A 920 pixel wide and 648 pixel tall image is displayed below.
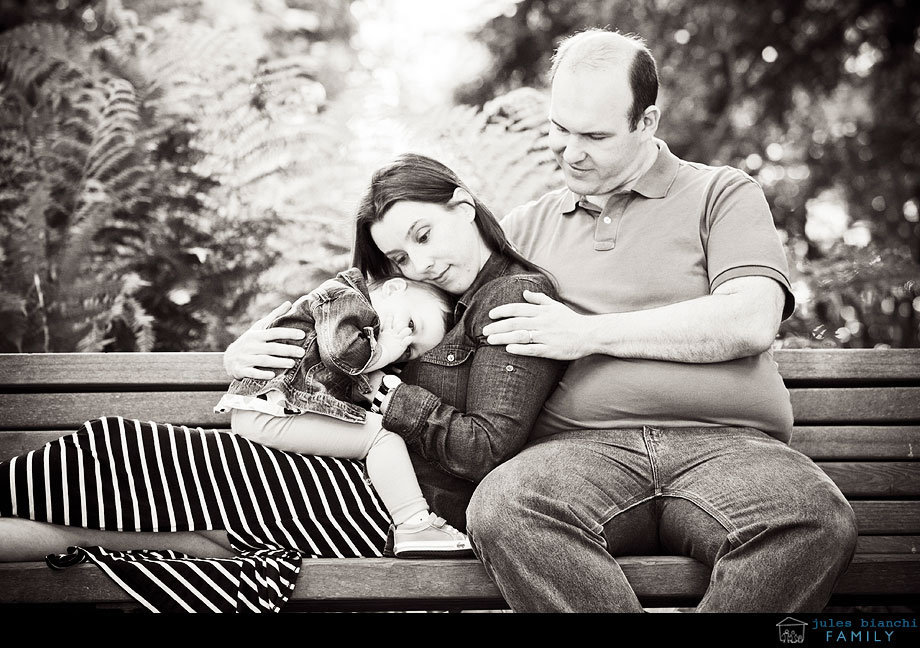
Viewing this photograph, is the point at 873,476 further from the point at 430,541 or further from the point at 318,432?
the point at 318,432

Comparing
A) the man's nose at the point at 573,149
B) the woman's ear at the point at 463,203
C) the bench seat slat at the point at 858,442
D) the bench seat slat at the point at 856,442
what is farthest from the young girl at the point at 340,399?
the bench seat slat at the point at 858,442

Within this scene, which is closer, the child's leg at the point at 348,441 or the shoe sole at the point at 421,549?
the shoe sole at the point at 421,549

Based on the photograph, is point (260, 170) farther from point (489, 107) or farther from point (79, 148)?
point (489, 107)

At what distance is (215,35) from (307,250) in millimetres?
1104

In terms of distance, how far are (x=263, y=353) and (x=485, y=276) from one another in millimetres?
635

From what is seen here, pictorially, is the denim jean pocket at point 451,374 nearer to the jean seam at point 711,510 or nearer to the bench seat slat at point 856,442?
the jean seam at point 711,510

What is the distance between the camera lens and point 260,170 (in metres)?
3.72

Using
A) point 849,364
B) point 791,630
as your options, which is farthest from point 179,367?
point 849,364

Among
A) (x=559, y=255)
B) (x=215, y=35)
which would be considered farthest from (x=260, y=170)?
(x=559, y=255)

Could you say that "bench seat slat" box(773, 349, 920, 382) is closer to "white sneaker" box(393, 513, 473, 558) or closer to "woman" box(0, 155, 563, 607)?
"woman" box(0, 155, 563, 607)

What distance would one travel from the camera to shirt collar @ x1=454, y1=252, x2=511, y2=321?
95.0 inches

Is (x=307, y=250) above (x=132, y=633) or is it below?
above

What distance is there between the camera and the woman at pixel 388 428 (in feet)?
6.97

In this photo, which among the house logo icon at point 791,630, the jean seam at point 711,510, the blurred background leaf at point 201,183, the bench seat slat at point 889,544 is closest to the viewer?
the house logo icon at point 791,630
